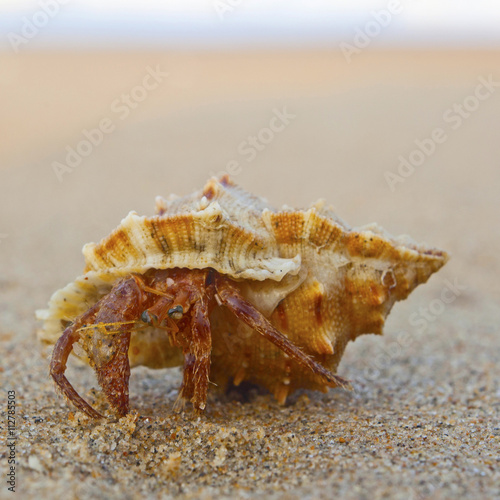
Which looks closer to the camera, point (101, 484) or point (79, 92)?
point (101, 484)

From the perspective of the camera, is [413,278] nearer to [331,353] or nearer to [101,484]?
[331,353]

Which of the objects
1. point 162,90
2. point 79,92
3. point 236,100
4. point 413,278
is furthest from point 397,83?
point 413,278

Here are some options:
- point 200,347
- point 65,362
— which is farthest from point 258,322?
point 65,362

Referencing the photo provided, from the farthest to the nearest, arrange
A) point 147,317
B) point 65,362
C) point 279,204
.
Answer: point 279,204 → point 65,362 → point 147,317

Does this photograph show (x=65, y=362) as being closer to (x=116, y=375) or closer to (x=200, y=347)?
(x=116, y=375)

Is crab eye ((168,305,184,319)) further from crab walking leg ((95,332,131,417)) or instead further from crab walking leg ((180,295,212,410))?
crab walking leg ((95,332,131,417))

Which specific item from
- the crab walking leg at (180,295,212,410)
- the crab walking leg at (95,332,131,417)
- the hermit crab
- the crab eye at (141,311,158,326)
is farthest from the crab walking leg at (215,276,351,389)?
the crab walking leg at (95,332,131,417)

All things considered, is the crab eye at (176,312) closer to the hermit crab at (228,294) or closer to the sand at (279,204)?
the hermit crab at (228,294)
